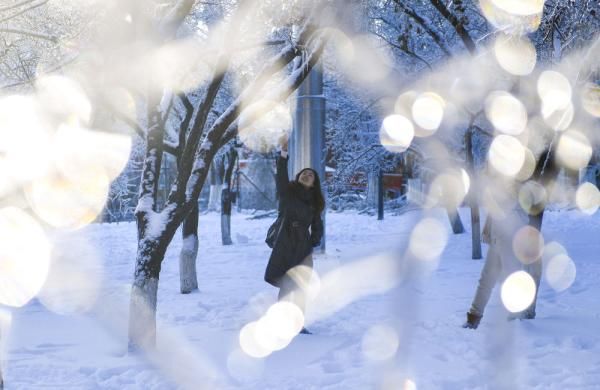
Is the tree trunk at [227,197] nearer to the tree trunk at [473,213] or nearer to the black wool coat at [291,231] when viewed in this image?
the tree trunk at [473,213]

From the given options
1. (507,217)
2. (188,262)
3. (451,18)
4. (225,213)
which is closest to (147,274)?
(507,217)

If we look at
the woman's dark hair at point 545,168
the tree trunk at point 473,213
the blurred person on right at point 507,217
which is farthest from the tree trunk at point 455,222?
the woman's dark hair at point 545,168

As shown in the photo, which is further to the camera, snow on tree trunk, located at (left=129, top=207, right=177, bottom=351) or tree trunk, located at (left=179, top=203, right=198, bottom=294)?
tree trunk, located at (left=179, top=203, right=198, bottom=294)

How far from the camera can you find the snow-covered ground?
460cm

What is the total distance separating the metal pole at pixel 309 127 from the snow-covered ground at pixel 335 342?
2.93 meters

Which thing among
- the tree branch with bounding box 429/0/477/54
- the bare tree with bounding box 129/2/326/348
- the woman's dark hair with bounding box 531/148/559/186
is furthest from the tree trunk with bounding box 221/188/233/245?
the woman's dark hair with bounding box 531/148/559/186

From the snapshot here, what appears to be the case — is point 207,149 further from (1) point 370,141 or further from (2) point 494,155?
(1) point 370,141

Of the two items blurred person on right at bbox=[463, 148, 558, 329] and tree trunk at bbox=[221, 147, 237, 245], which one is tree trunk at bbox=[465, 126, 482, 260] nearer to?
blurred person on right at bbox=[463, 148, 558, 329]

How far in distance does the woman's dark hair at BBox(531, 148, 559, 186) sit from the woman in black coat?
221 centimetres

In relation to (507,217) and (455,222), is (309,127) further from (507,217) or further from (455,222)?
(455,222)

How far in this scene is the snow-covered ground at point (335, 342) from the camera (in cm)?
460

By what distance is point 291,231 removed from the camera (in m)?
6.17

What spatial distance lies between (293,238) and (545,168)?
2.60 meters

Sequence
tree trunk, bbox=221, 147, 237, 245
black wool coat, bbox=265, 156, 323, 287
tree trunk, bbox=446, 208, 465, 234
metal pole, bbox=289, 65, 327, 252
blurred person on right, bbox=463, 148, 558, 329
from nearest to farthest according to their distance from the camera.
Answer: blurred person on right, bbox=463, 148, 558, 329, black wool coat, bbox=265, 156, 323, 287, metal pole, bbox=289, 65, 327, 252, tree trunk, bbox=221, 147, 237, 245, tree trunk, bbox=446, 208, 465, 234
